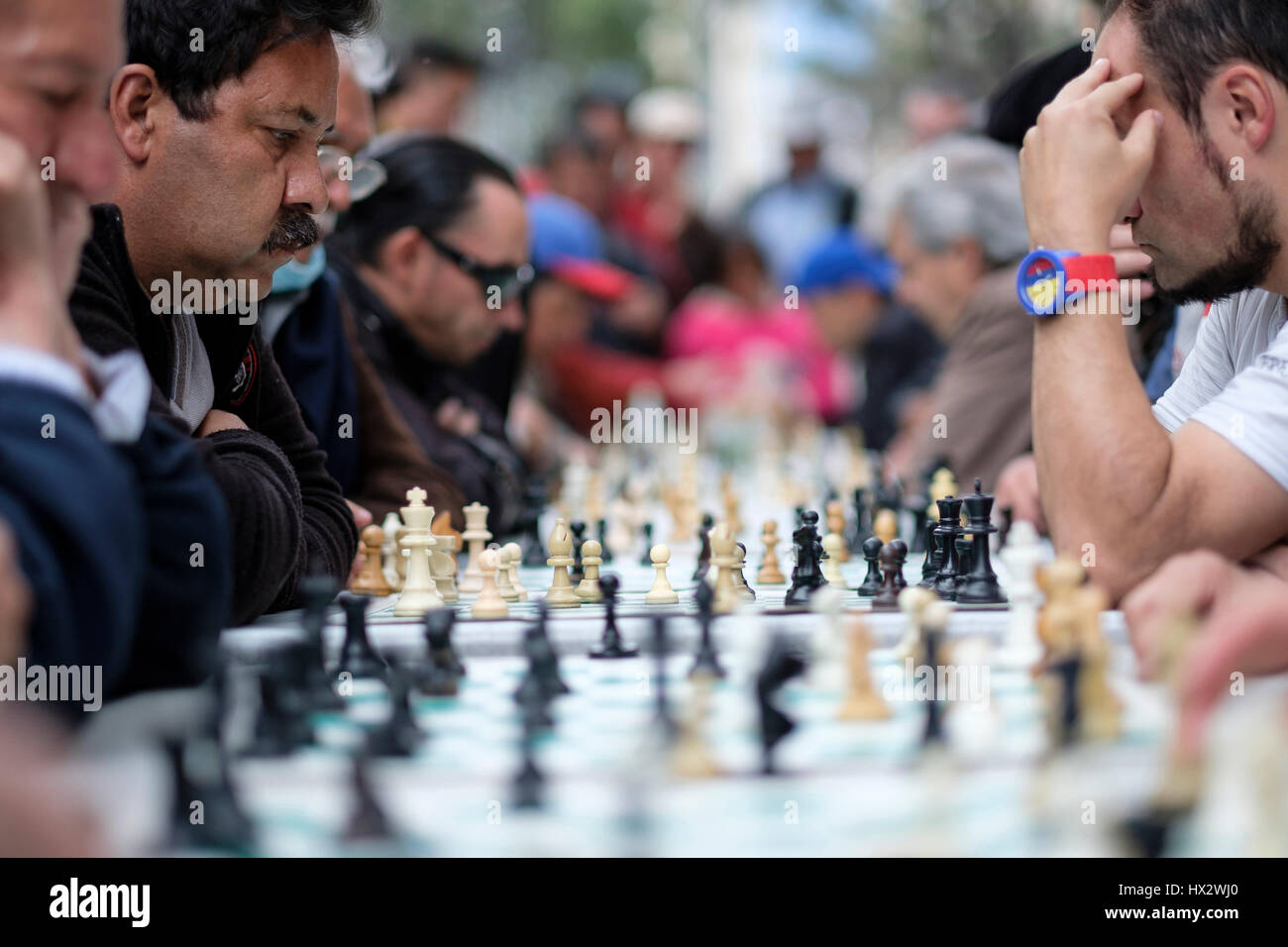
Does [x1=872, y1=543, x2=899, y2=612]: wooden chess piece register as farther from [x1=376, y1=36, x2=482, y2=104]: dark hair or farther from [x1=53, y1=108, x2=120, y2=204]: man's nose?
[x1=376, y1=36, x2=482, y2=104]: dark hair

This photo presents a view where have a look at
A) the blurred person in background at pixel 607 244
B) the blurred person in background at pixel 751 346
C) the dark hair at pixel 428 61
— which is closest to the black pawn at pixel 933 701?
the dark hair at pixel 428 61

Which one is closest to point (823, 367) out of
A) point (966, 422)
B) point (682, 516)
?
point (966, 422)

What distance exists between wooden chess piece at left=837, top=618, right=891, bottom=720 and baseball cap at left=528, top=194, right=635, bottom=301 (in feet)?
18.2

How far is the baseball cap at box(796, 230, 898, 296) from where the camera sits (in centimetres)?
884

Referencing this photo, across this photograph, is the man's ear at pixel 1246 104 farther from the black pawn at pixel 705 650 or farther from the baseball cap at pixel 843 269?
the baseball cap at pixel 843 269

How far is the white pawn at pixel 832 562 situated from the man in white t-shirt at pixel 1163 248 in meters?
0.52

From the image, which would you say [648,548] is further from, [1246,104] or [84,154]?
[84,154]

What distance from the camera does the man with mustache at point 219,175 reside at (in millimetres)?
2180

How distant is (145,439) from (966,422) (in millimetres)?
3473
